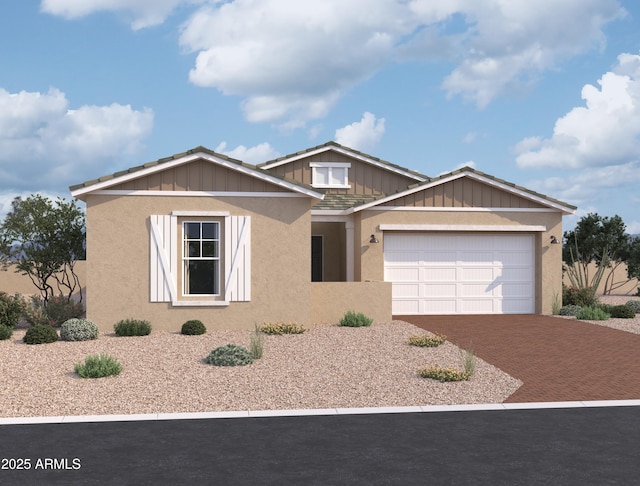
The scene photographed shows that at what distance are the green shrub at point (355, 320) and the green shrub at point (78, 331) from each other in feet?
19.4

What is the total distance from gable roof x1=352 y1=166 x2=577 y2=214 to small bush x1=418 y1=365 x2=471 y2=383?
9.23m

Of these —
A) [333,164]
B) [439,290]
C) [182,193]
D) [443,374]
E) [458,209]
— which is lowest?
[443,374]

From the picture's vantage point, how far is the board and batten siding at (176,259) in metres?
16.9

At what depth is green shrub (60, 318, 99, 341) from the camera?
1527 cm

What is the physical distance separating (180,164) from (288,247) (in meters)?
3.25

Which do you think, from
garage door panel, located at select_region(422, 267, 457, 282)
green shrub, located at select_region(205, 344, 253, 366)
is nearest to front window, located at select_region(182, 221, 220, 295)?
green shrub, located at select_region(205, 344, 253, 366)

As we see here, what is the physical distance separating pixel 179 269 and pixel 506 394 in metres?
9.27

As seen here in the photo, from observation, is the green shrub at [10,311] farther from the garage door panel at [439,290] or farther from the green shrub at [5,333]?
the garage door panel at [439,290]

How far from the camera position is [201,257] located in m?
17.1

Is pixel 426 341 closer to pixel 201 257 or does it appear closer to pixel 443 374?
pixel 443 374

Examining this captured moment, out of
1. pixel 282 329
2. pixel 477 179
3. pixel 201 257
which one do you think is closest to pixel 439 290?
pixel 477 179

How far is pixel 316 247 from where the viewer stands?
2475 centimetres

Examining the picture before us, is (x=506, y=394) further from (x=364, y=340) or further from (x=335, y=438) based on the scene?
(x=364, y=340)

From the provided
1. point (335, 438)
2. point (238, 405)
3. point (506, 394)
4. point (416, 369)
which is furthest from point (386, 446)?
point (416, 369)
